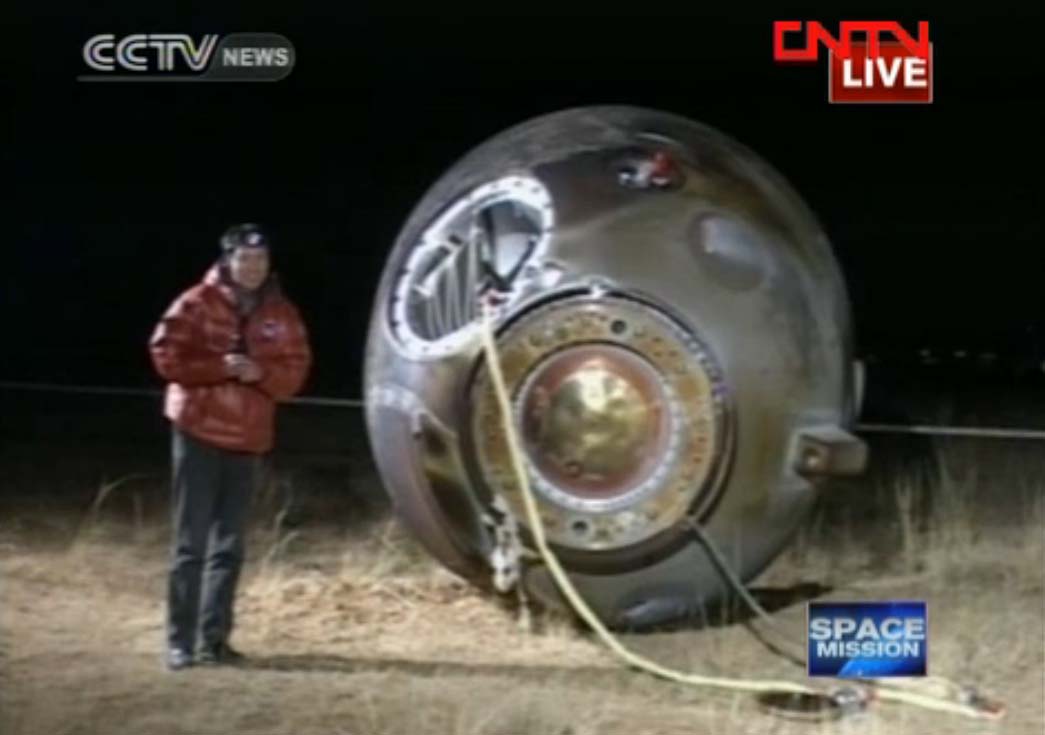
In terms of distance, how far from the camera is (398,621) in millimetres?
2469

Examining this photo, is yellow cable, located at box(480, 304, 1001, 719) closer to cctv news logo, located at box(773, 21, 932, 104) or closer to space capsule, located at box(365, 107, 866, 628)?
space capsule, located at box(365, 107, 866, 628)

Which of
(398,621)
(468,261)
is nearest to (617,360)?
(468,261)

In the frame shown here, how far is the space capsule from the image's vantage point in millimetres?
2400

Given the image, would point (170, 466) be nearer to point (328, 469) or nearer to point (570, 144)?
point (328, 469)

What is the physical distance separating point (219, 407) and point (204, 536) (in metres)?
0.10

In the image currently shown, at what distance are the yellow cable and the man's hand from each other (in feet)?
0.57

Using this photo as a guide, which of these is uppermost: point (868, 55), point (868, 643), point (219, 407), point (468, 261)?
point (868, 55)

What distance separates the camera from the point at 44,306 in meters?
2.49

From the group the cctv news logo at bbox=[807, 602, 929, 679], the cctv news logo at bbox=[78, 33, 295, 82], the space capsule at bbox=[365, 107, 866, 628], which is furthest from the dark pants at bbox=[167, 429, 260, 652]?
the cctv news logo at bbox=[807, 602, 929, 679]

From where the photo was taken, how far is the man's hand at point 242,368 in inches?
95.3

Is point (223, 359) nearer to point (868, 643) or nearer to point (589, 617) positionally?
point (589, 617)

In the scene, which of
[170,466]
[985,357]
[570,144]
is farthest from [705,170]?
[170,466]

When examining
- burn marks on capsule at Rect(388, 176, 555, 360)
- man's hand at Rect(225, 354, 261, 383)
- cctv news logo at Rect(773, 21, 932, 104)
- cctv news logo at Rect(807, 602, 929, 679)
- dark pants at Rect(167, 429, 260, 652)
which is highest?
cctv news logo at Rect(773, 21, 932, 104)

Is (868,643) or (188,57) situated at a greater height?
(188,57)
